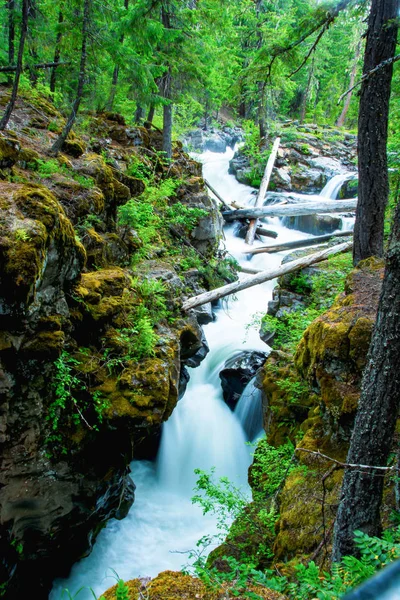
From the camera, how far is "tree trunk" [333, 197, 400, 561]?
2709 millimetres

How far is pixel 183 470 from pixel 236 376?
255 centimetres

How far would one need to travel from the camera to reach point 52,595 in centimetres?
576

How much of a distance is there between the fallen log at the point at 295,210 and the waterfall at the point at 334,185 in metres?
4.80

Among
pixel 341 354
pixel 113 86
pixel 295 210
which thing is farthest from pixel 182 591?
pixel 295 210

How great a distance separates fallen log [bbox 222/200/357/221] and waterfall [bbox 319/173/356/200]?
189 inches

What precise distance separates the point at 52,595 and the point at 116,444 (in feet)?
8.85

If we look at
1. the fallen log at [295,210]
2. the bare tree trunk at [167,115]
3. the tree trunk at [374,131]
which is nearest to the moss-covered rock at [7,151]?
the tree trunk at [374,131]

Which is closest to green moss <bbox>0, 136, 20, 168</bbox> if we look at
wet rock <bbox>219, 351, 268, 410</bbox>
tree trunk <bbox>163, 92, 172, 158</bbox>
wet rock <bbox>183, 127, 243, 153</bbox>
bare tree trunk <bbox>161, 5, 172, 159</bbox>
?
wet rock <bbox>219, 351, 268, 410</bbox>

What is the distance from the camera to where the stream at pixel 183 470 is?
20.9 feet

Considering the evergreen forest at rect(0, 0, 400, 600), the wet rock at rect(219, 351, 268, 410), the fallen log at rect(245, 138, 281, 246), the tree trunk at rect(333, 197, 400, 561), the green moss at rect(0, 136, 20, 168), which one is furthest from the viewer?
the fallen log at rect(245, 138, 281, 246)

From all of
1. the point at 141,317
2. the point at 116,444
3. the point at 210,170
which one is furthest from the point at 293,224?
the point at 116,444

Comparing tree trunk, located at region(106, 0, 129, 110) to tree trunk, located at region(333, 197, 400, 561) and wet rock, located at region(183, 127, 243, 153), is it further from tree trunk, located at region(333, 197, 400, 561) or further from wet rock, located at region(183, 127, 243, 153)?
wet rock, located at region(183, 127, 243, 153)

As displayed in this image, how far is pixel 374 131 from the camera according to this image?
5.57m

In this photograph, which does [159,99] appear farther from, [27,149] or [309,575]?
[309,575]
